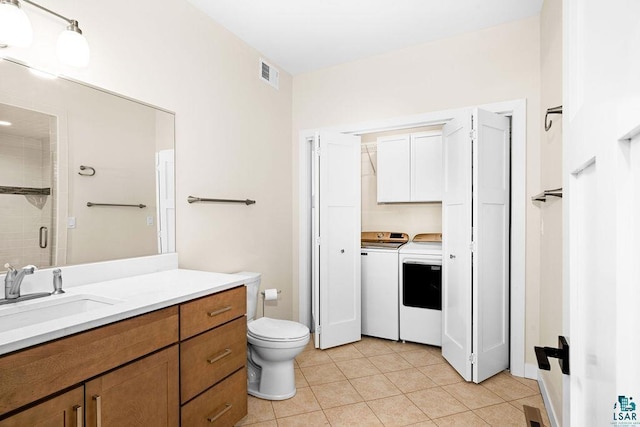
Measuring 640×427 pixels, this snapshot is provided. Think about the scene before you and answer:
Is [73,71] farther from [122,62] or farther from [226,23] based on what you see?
[226,23]

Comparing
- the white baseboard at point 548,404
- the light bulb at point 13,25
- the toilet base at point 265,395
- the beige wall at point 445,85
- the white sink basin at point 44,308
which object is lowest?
the toilet base at point 265,395

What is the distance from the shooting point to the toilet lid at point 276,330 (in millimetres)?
2186

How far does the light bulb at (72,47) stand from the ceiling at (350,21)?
106 centimetres

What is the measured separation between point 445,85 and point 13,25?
2.75 meters

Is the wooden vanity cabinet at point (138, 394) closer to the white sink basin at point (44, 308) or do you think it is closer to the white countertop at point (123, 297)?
the white countertop at point (123, 297)

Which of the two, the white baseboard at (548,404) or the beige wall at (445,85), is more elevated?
the beige wall at (445,85)

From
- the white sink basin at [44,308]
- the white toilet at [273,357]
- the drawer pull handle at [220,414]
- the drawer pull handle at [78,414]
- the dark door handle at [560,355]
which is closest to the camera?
the dark door handle at [560,355]

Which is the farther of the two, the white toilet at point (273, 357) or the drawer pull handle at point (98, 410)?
the white toilet at point (273, 357)

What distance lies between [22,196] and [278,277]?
6.98ft

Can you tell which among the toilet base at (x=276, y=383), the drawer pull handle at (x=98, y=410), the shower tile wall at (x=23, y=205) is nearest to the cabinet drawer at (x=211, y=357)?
the drawer pull handle at (x=98, y=410)

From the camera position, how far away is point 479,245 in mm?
2414

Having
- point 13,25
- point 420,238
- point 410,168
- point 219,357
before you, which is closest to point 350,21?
point 410,168

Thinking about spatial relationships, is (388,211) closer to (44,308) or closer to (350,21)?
(350,21)

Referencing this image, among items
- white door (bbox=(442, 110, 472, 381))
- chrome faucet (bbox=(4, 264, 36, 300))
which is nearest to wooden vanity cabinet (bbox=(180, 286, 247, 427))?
chrome faucet (bbox=(4, 264, 36, 300))
